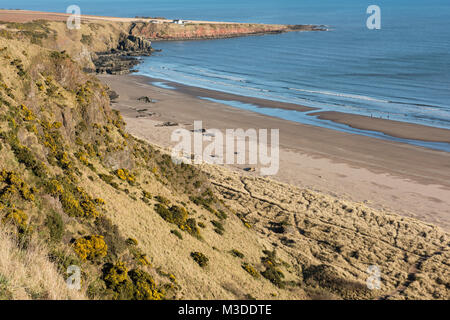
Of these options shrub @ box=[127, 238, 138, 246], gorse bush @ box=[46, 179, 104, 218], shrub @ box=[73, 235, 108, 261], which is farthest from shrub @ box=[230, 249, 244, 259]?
shrub @ box=[73, 235, 108, 261]

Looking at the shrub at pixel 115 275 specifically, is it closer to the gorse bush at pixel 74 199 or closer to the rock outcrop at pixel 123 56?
the gorse bush at pixel 74 199

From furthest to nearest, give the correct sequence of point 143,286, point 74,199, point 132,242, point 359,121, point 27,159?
point 359,121 < point 132,242 < point 74,199 < point 27,159 < point 143,286

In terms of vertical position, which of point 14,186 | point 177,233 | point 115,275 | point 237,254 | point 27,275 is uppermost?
point 14,186

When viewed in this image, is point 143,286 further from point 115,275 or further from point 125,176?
point 125,176

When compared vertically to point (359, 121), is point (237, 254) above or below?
below

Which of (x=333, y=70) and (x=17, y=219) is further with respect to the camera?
(x=333, y=70)

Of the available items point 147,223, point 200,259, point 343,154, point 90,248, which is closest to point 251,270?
point 200,259
